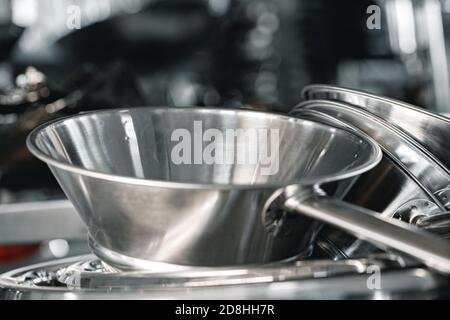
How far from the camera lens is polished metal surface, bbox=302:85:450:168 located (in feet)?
1.52

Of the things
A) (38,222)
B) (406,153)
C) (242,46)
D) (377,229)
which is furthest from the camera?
(242,46)

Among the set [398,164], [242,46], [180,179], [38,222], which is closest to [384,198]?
[398,164]

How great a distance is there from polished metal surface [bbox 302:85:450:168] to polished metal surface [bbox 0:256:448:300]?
13 centimetres

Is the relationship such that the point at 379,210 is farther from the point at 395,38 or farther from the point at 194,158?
the point at 395,38

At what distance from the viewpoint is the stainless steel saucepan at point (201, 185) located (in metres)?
0.34

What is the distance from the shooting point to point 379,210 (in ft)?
1.55

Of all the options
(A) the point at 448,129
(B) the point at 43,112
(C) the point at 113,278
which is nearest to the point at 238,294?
(C) the point at 113,278

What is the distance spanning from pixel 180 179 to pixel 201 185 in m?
0.13

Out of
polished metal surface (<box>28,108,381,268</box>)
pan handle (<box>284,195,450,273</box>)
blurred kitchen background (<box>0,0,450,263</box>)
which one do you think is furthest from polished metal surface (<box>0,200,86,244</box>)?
blurred kitchen background (<box>0,0,450,263</box>)

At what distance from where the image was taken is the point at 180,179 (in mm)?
473

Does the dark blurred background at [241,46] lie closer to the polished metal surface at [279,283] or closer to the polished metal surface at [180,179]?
Answer: the polished metal surface at [180,179]

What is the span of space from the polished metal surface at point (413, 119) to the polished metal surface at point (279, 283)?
0.44 ft

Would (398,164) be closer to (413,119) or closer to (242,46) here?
(413,119)
